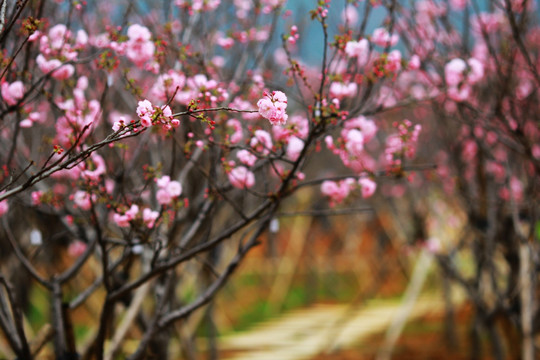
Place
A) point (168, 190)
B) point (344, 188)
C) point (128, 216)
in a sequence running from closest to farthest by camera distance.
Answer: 1. point (128, 216)
2. point (168, 190)
3. point (344, 188)

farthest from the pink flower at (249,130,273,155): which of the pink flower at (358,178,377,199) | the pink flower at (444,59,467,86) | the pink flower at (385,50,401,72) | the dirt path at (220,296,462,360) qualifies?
the dirt path at (220,296,462,360)

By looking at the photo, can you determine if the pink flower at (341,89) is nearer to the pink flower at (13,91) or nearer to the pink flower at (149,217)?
the pink flower at (149,217)

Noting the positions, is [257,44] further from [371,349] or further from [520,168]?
[371,349]

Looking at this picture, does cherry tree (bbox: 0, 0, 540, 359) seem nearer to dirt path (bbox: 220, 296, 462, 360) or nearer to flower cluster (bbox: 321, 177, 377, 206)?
flower cluster (bbox: 321, 177, 377, 206)

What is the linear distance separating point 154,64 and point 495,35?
12.6 feet

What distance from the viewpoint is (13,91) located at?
318cm

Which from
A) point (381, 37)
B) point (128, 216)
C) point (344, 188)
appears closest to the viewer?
point (128, 216)

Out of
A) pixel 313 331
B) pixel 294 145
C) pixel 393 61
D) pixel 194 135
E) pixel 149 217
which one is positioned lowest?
pixel 313 331

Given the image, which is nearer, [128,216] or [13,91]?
[128,216]

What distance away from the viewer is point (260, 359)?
8.18m

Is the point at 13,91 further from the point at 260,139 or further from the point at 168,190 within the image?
the point at 260,139

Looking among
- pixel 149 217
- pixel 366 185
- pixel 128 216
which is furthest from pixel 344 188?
pixel 128 216

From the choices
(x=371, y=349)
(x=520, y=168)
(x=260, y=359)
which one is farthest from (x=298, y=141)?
(x=371, y=349)

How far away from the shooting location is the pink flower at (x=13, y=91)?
10.4 feet
